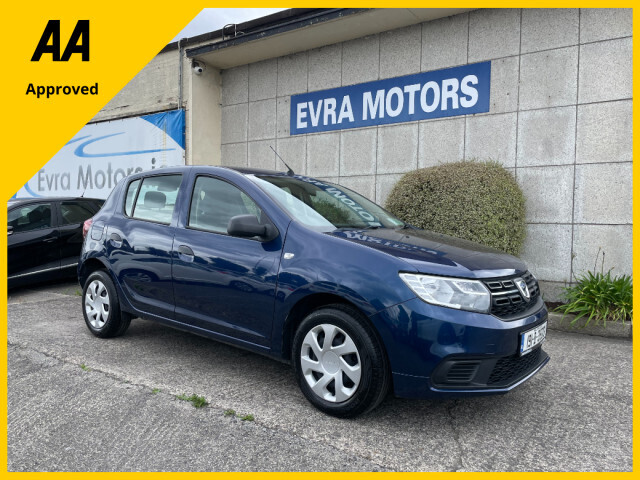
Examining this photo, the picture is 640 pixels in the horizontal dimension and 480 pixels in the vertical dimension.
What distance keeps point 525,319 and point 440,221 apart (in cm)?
298

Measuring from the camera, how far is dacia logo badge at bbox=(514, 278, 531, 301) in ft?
9.61

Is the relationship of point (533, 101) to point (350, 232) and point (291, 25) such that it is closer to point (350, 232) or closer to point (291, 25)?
point (291, 25)

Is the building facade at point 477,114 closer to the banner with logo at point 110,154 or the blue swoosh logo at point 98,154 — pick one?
the banner with logo at point 110,154

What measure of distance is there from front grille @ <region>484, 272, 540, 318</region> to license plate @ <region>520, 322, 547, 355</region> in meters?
0.13

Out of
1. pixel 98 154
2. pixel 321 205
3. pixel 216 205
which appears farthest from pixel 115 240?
pixel 98 154

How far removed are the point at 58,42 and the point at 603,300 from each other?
28.4 ft

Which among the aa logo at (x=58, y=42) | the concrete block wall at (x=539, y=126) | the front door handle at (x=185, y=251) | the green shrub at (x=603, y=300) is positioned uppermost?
the aa logo at (x=58, y=42)

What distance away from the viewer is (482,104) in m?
6.64

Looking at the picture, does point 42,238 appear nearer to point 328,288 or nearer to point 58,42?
point 58,42

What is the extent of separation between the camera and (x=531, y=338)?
2.86m

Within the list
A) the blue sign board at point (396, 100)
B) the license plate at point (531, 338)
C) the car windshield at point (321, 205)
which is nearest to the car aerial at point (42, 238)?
the blue sign board at point (396, 100)

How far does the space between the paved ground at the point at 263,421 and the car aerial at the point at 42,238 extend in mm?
3094

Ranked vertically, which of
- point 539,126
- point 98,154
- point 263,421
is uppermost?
point 98,154

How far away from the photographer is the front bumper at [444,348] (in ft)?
8.37
